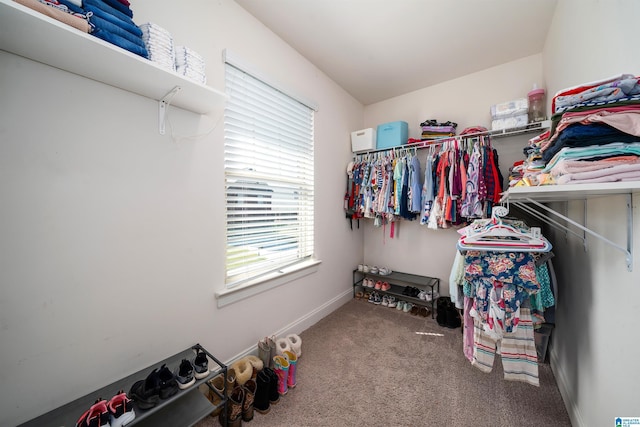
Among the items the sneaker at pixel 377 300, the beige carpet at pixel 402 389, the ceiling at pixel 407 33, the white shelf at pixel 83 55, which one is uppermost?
the ceiling at pixel 407 33

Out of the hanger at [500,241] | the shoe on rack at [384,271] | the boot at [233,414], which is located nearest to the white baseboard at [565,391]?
the hanger at [500,241]

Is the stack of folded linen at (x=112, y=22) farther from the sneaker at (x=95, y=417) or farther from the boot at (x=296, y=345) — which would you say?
the boot at (x=296, y=345)

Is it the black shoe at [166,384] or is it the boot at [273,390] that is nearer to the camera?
the black shoe at [166,384]

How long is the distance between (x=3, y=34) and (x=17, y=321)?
3.54ft

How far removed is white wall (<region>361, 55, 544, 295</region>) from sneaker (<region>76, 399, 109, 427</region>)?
289 cm

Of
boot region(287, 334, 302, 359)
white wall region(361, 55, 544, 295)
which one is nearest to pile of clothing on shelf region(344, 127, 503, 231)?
white wall region(361, 55, 544, 295)

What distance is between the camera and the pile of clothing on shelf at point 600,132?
722mm

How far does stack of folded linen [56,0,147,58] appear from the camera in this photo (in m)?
0.94

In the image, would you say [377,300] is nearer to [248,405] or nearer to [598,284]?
[248,405]

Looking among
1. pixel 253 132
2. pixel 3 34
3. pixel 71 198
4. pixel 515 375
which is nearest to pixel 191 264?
pixel 71 198

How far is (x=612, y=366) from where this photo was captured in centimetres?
99

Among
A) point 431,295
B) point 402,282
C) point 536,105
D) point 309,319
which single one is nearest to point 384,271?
point 402,282

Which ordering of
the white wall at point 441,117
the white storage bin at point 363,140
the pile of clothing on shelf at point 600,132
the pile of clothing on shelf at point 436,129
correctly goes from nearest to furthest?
1. the pile of clothing on shelf at point 600,132
2. the white wall at point 441,117
3. the pile of clothing on shelf at point 436,129
4. the white storage bin at point 363,140

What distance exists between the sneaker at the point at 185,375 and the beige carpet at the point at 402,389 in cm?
40
